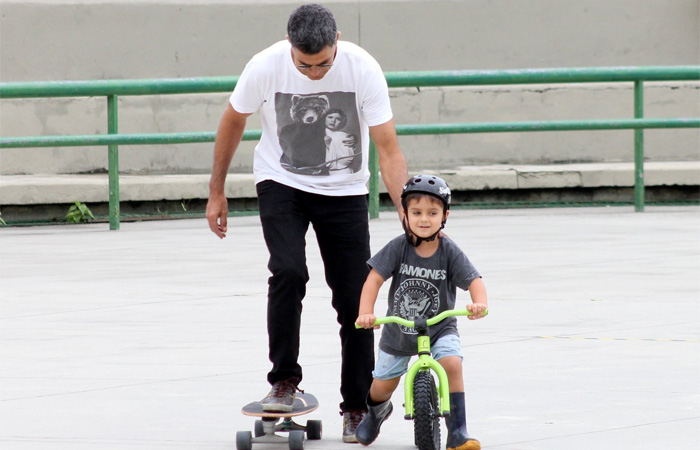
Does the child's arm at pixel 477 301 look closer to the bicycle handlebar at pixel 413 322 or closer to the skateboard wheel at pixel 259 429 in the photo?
the bicycle handlebar at pixel 413 322

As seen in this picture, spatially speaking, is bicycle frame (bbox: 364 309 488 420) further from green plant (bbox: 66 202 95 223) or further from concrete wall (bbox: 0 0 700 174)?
concrete wall (bbox: 0 0 700 174)

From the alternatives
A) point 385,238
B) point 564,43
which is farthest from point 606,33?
point 385,238

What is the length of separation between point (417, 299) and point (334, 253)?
1.83ft

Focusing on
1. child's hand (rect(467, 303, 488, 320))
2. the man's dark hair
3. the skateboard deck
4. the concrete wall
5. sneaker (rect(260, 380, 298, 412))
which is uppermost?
the concrete wall

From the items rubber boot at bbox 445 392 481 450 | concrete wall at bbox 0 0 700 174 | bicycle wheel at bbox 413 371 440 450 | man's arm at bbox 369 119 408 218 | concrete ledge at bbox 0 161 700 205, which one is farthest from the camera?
concrete wall at bbox 0 0 700 174

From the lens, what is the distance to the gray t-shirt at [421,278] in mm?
4598

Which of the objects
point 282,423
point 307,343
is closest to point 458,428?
point 282,423

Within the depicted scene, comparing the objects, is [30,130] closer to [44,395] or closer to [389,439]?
[44,395]

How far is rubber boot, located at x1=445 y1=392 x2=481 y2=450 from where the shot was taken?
4480 millimetres

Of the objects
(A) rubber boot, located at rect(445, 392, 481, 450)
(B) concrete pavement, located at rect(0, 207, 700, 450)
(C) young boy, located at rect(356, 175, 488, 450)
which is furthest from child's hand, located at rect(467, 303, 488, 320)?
(B) concrete pavement, located at rect(0, 207, 700, 450)

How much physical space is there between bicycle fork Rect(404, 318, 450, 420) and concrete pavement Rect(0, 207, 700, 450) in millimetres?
324

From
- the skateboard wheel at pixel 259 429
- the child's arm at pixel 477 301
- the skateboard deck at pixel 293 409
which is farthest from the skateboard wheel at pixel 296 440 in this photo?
the child's arm at pixel 477 301

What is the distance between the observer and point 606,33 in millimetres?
14031

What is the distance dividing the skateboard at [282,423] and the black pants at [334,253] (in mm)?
143
